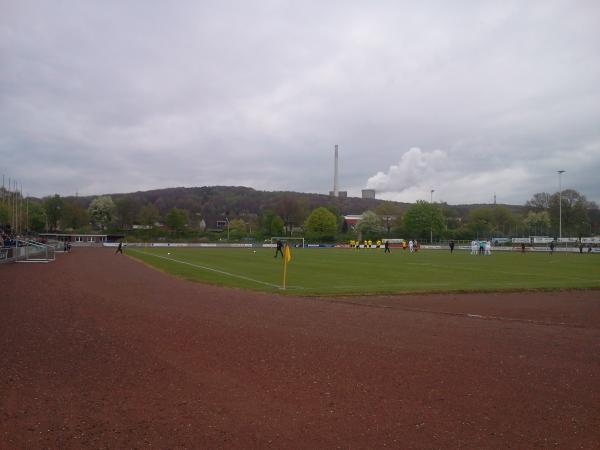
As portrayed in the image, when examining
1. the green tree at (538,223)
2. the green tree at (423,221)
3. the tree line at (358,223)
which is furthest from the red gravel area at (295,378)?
the green tree at (538,223)

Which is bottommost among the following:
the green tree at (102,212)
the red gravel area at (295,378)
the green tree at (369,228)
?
the red gravel area at (295,378)

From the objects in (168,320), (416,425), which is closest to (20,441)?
(416,425)

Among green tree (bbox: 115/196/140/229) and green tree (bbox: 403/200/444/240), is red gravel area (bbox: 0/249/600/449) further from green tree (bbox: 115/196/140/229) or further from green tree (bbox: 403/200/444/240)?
green tree (bbox: 115/196/140/229)

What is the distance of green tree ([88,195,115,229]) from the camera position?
15964 cm

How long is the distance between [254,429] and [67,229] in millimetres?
156356

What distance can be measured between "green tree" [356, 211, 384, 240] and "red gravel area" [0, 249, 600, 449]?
112804mm

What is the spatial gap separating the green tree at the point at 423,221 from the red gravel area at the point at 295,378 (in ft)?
354

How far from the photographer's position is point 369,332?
11.3m

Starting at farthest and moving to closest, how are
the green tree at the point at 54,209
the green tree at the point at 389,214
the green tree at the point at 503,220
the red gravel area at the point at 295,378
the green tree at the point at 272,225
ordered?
the green tree at the point at 389,214 < the green tree at the point at 503,220 < the green tree at the point at 54,209 < the green tree at the point at 272,225 < the red gravel area at the point at 295,378

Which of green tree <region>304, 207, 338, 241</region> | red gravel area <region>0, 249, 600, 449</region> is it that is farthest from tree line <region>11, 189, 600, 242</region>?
red gravel area <region>0, 249, 600, 449</region>

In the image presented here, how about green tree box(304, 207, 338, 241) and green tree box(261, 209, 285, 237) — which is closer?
green tree box(304, 207, 338, 241)

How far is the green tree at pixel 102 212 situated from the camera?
6285 inches

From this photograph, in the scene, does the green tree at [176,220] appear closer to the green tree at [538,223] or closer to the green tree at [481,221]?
the green tree at [481,221]

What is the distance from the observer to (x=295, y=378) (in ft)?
25.1
